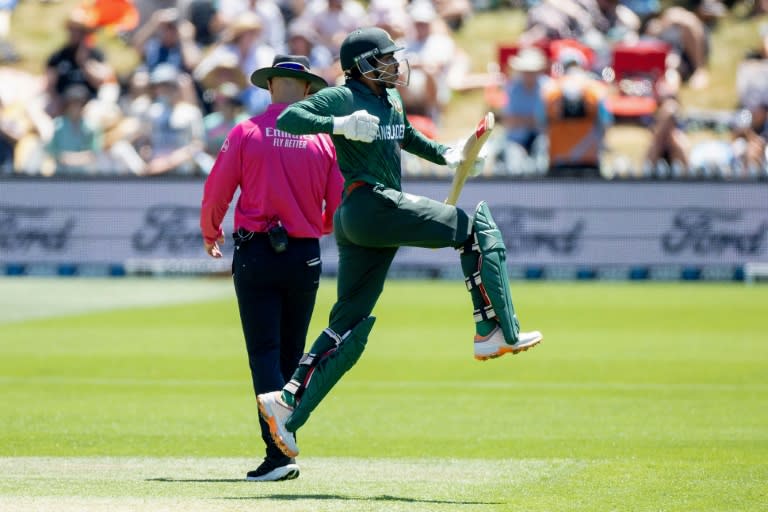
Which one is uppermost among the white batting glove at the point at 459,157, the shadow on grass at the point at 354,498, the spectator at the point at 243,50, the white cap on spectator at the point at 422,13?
the white batting glove at the point at 459,157

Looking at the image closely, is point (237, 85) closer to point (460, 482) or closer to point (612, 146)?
point (612, 146)

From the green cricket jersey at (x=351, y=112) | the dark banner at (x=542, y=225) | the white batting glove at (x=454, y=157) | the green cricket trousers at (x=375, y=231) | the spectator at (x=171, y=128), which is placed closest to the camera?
the green cricket jersey at (x=351, y=112)

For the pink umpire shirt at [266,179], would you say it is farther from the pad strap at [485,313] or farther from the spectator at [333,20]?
the spectator at [333,20]

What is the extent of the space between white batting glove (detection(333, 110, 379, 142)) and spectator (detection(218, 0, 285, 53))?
1747 cm

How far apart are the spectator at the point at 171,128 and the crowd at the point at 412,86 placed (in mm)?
24

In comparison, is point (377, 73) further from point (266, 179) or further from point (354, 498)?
point (354, 498)

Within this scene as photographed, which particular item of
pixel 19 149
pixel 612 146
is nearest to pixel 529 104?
pixel 612 146

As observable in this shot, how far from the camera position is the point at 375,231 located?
723 centimetres

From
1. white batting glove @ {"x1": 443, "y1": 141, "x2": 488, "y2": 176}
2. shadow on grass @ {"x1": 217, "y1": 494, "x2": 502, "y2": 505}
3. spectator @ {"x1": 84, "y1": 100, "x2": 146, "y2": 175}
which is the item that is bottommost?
spectator @ {"x1": 84, "y1": 100, "x2": 146, "y2": 175}

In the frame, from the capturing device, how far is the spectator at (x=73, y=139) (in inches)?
897

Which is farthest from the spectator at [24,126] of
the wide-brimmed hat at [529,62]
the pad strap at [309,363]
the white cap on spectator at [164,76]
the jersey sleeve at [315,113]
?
the jersey sleeve at [315,113]

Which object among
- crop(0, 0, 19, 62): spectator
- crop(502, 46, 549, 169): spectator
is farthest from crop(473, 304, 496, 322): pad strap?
crop(0, 0, 19, 62): spectator

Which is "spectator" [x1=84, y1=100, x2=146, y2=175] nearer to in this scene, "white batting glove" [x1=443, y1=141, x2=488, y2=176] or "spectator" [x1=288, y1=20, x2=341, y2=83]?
"spectator" [x1=288, y1=20, x2=341, y2=83]

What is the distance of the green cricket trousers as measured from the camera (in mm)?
7227
